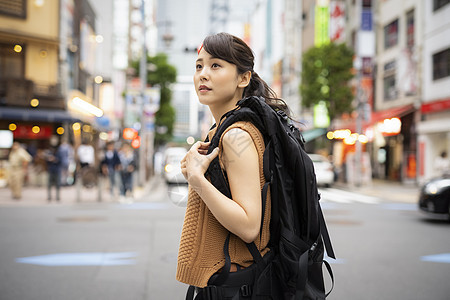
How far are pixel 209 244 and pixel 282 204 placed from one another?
0.29m

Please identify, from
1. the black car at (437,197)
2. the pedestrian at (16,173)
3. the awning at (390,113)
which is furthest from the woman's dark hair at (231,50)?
the awning at (390,113)

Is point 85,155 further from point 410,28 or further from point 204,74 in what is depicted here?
point 204,74

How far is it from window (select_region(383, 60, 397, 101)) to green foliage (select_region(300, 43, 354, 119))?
2.22 metres

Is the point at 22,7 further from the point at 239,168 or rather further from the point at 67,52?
the point at 239,168

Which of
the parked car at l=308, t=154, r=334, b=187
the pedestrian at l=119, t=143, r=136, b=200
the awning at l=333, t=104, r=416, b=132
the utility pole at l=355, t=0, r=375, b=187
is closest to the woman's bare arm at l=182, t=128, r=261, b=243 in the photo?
the pedestrian at l=119, t=143, r=136, b=200

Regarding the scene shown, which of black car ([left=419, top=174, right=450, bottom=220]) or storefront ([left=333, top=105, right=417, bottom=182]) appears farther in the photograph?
storefront ([left=333, top=105, right=417, bottom=182])

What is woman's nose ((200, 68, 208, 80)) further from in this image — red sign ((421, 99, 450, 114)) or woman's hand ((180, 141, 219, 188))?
red sign ((421, 99, 450, 114))

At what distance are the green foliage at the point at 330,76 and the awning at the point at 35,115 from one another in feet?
44.0

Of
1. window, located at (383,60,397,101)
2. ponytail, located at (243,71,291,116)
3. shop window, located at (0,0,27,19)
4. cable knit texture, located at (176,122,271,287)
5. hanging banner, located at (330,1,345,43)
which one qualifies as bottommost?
cable knit texture, located at (176,122,271,287)

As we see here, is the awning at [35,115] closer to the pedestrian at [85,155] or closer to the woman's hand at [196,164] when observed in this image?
the pedestrian at [85,155]

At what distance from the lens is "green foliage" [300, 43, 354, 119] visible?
2606cm

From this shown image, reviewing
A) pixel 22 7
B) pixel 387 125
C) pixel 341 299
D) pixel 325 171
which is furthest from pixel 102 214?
pixel 22 7

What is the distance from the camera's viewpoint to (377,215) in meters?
12.1

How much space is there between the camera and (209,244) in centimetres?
162
